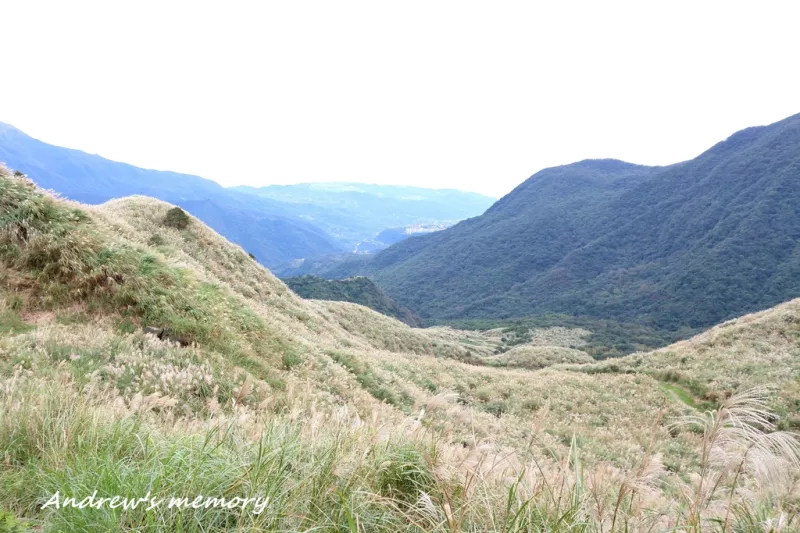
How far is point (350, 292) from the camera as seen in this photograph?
112 meters

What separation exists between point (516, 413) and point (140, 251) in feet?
41.6

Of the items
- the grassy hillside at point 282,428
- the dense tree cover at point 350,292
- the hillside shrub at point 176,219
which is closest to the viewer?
the grassy hillside at point 282,428

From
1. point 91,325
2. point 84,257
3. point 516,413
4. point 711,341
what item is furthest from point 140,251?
point 711,341

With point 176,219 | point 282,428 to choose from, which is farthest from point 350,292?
point 282,428

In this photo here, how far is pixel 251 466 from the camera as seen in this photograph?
8.55 ft

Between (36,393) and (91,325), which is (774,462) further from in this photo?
(91,325)

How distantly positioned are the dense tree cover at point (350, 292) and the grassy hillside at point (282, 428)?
90.8 metres

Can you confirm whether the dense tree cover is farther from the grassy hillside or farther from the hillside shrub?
the grassy hillside

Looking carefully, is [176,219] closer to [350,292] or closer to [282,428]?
[282,428]

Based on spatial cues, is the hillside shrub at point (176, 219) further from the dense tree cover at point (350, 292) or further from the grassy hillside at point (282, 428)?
the dense tree cover at point (350, 292)

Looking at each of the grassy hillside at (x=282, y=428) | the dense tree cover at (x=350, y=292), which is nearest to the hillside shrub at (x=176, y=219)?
the grassy hillside at (x=282, y=428)

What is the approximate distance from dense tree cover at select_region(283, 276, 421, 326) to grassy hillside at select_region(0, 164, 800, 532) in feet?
298

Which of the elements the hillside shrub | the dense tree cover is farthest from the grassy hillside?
the dense tree cover

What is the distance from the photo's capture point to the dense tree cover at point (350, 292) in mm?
107363
